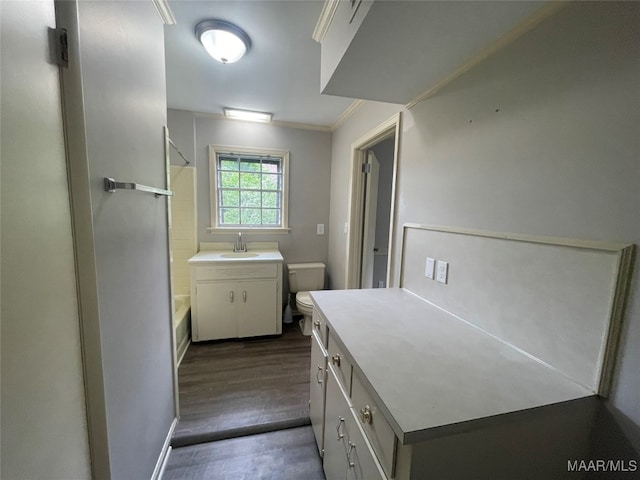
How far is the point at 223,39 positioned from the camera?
146 centimetres

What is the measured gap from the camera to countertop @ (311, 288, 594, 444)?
619mm

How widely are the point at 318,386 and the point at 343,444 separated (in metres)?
0.38

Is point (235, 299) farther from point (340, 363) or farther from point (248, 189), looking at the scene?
point (340, 363)

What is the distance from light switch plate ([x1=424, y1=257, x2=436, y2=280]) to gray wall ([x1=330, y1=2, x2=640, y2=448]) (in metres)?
0.20

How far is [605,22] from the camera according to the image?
2.18 feet

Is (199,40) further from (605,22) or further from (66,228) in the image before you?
(605,22)

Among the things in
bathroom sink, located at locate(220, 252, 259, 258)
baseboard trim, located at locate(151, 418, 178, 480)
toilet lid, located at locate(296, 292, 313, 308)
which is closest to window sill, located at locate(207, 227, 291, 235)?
bathroom sink, located at locate(220, 252, 259, 258)

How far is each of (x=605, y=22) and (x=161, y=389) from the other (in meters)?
2.21

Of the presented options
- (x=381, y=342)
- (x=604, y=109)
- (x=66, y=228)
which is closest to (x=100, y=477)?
Result: (x=66, y=228)

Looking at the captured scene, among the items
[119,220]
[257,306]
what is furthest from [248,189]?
[119,220]

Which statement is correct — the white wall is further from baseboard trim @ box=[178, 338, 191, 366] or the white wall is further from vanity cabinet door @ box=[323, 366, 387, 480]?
baseboard trim @ box=[178, 338, 191, 366]

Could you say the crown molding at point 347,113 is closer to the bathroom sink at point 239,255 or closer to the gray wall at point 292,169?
the gray wall at point 292,169

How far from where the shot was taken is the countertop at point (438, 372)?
0.62 m

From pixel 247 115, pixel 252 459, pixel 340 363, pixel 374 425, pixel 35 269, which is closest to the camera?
pixel 35 269
